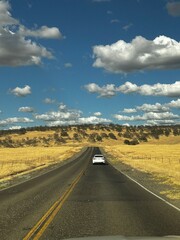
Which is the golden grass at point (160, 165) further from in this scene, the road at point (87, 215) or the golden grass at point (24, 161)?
the golden grass at point (24, 161)

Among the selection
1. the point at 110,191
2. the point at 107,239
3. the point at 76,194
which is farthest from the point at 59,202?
the point at 107,239

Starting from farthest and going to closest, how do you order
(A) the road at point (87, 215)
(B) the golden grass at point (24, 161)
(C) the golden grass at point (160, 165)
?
1. (B) the golden grass at point (24, 161)
2. (C) the golden grass at point (160, 165)
3. (A) the road at point (87, 215)

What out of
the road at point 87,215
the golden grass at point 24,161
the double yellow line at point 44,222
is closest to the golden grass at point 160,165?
the road at point 87,215

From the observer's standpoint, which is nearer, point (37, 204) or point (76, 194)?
point (37, 204)

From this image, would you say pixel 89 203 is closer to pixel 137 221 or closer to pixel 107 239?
pixel 137 221

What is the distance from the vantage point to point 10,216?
500 inches

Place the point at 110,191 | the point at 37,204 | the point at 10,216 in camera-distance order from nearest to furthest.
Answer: the point at 10,216
the point at 37,204
the point at 110,191

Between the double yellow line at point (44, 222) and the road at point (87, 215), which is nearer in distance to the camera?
the double yellow line at point (44, 222)

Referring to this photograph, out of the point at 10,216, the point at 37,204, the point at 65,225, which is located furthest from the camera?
the point at 37,204

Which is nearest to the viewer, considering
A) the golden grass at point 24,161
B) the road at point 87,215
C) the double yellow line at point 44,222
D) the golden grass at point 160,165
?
the double yellow line at point 44,222

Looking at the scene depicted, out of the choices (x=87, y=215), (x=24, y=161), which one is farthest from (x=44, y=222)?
(x=24, y=161)

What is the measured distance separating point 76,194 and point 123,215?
22.2 ft

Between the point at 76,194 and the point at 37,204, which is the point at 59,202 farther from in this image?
the point at 76,194

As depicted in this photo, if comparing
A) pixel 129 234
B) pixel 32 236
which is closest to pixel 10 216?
pixel 32 236
